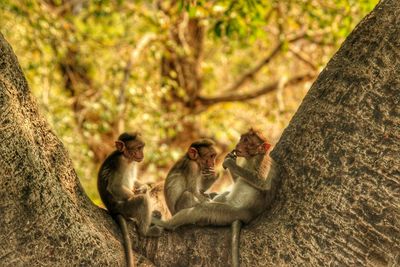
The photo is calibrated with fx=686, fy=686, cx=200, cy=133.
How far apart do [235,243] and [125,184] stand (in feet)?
4.93

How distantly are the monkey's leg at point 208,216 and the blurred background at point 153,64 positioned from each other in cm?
301

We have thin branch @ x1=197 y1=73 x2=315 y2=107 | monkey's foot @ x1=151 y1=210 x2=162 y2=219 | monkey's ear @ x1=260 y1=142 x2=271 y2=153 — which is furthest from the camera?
thin branch @ x1=197 y1=73 x2=315 y2=107

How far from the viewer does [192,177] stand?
5.82 m

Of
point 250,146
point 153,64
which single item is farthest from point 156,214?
point 153,64

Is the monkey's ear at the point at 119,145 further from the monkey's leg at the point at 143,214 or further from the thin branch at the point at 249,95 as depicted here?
the thin branch at the point at 249,95

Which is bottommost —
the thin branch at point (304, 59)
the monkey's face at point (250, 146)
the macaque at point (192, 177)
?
the macaque at point (192, 177)

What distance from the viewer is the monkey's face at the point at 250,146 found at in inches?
207

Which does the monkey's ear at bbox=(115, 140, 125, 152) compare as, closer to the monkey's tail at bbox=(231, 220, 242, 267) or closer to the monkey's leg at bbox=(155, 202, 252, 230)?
the monkey's leg at bbox=(155, 202, 252, 230)

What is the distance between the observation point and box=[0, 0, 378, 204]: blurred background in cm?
916

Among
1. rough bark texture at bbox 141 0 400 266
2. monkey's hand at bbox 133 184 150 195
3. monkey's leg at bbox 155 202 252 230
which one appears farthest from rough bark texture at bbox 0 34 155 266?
monkey's hand at bbox 133 184 150 195

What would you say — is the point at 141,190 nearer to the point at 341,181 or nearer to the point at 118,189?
the point at 118,189

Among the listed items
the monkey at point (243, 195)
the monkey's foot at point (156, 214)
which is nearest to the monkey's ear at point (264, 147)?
Result: the monkey at point (243, 195)

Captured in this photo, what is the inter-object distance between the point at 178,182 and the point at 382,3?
225 cm

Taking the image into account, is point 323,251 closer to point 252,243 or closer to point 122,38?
point 252,243
